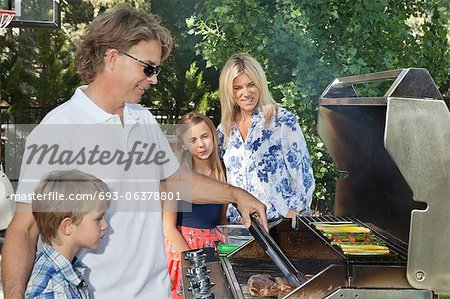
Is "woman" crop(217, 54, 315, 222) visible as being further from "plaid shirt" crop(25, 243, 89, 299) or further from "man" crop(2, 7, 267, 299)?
"plaid shirt" crop(25, 243, 89, 299)

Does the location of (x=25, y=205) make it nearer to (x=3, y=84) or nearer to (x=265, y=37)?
(x=265, y=37)

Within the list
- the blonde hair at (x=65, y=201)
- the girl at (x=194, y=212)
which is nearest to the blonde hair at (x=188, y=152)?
the girl at (x=194, y=212)

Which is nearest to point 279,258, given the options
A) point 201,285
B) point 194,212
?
point 201,285

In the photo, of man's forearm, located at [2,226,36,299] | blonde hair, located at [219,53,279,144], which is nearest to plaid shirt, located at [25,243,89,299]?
man's forearm, located at [2,226,36,299]

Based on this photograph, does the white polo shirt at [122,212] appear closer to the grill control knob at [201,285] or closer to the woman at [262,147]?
the grill control knob at [201,285]

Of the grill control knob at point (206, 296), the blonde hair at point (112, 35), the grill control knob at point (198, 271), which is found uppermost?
the blonde hair at point (112, 35)

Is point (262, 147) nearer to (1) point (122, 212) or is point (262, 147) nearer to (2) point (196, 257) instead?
(2) point (196, 257)

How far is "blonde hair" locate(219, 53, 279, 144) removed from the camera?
13.8ft

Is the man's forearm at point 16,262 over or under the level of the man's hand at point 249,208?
under

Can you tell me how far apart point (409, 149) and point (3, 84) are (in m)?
10.6

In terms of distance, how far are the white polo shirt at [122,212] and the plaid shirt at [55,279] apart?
0.31ft

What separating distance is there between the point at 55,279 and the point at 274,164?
77.0 inches

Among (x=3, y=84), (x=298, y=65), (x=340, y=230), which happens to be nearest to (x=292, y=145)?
(x=340, y=230)

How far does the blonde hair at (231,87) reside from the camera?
13.8 feet
